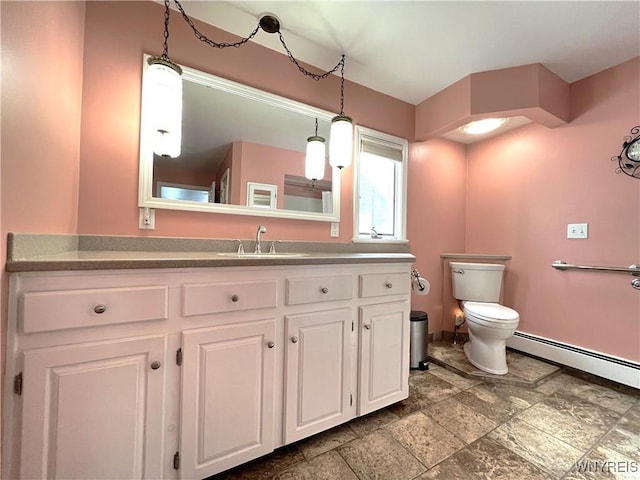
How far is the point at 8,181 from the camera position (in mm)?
723

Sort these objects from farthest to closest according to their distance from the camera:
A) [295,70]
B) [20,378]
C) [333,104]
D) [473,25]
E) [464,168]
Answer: [464,168], [333,104], [295,70], [473,25], [20,378]

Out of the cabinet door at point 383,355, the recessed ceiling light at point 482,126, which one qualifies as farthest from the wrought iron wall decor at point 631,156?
the cabinet door at point 383,355

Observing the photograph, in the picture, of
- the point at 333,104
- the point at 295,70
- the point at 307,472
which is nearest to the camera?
the point at 307,472

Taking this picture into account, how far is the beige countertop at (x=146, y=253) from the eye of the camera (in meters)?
0.74

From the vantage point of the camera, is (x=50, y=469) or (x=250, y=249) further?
(x=250, y=249)

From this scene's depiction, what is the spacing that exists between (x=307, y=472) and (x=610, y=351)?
2.27 metres

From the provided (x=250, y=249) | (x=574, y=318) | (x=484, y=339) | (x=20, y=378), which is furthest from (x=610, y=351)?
(x=20, y=378)

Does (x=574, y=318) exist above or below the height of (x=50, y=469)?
above

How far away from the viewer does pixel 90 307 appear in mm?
780

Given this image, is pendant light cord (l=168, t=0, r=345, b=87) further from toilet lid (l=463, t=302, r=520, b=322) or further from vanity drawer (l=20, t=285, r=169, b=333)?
toilet lid (l=463, t=302, r=520, b=322)

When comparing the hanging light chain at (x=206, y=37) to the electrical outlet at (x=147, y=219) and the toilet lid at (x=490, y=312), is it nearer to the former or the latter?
the electrical outlet at (x=147, y=219)

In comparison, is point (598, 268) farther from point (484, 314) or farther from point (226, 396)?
point (226, 396)

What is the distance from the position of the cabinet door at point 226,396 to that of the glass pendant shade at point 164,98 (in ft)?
3.27

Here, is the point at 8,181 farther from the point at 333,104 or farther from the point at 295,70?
the point at 333,104
